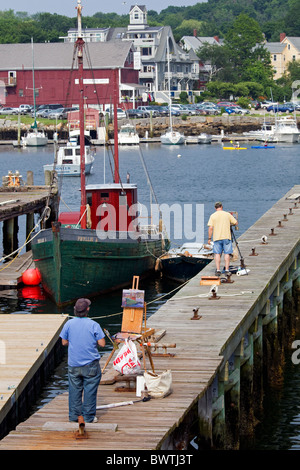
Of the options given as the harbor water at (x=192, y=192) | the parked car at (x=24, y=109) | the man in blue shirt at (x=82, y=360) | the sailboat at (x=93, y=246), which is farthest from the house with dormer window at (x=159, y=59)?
the man in blue shirt at (x=82, y=360)

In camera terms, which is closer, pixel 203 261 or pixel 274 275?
pixel 274 275

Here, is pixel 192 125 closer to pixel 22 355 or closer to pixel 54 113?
pixel 54 113

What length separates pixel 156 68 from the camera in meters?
140

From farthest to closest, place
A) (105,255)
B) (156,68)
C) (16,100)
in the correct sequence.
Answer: (156,68) → (16,100) → (105,255)

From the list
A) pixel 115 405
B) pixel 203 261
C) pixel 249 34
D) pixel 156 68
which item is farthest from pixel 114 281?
pixel 249 34

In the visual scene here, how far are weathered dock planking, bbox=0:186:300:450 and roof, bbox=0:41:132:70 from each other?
101 m

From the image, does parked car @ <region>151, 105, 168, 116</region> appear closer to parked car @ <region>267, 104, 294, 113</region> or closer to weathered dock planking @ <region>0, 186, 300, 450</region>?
parked car @ <region>267, 104, 294, 113</region>

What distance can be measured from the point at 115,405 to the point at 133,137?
3851 inches

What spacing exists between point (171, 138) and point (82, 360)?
99.6m

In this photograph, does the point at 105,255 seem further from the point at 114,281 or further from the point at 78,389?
the point at 78,389

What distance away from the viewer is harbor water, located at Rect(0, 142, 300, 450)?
64.4ft

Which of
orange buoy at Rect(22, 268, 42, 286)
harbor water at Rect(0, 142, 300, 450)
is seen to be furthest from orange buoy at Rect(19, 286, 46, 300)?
orange buoy at Rect(22, 268, 42, 286)

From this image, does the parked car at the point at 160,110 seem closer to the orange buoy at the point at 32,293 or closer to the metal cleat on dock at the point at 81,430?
the orange buoy at the point at 32,293

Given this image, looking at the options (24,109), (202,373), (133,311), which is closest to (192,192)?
(133,311)
